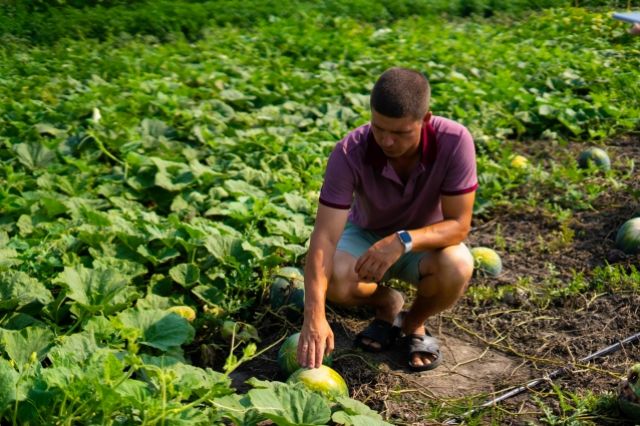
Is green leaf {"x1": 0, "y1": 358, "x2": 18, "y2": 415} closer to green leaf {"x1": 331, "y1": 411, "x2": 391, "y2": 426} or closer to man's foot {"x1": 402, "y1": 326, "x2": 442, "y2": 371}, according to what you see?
green leaf {"x1": 331, "y1": 411, "x2": 391, "y2": 426}

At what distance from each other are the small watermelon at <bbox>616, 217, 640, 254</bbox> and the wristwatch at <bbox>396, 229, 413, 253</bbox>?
77.4 inches

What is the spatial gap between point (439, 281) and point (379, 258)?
18.2 inches

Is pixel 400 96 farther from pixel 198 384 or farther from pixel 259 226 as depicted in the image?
pixel 259 226

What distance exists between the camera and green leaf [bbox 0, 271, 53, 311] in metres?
3.93

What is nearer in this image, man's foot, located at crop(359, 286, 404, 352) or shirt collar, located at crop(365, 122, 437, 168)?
shirt collar, located at crop(365, 122, 437, 168)

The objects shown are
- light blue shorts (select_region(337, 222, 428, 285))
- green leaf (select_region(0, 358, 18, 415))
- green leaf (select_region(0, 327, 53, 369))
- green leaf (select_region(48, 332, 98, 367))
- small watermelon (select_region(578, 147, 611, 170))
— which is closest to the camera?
green leaf (select_region(0, 358, 18, 415))

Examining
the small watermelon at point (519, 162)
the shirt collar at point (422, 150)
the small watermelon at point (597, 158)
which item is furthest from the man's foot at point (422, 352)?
the small watermelon at point (597, 158)

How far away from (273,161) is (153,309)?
2.42 metres

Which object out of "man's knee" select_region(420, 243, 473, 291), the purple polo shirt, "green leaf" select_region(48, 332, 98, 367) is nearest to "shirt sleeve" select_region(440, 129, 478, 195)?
the purple polo shirt

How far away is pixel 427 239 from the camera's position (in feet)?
12.5

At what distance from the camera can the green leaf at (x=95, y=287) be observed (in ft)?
12.6

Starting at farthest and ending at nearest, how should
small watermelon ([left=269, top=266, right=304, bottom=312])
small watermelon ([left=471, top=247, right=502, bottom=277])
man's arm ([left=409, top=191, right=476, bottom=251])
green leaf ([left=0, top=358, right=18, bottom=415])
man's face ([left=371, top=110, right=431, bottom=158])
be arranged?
small watermelon ([left=471, top=247, right=502, bottom=277]) < small watermelon ([left=269, top=266, right=304, bottom=312]) < man's arm ([left=409, top=191, right=476, bottom=251]) < man's face ([left=371, top=110, right=431, bottom=158]) < green leaf ([left=0, top=358, right=18, bottom=415])

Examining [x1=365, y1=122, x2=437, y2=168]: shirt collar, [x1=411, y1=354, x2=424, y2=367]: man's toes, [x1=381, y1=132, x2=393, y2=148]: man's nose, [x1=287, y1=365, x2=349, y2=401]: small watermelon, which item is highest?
[x1=381, y1=132, x2=393, y2=148]: man's nose

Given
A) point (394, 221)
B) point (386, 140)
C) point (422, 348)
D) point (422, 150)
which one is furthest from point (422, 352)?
point (386, 140)
